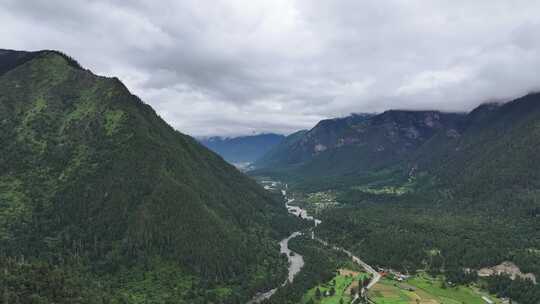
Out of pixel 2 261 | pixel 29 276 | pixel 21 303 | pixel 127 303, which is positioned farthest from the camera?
pixel 127 303

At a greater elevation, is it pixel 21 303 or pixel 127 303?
pixel 21 303

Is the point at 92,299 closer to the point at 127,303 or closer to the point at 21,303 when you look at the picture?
the point at 21,303

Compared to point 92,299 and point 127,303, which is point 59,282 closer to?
point 92,299

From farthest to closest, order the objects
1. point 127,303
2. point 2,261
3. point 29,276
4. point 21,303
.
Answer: point 127,303
point 2,261
point 29,276
point 21,303

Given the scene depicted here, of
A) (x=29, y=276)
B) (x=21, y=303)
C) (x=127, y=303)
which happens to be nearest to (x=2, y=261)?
(x=29, y=276)

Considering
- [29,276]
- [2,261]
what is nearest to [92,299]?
[29,276]

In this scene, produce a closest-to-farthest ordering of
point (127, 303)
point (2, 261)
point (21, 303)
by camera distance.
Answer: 1. point (21, 303)
2. point (2, 261)
3. point (127, 303)

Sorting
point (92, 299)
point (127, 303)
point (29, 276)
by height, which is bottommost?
point (127, 303)

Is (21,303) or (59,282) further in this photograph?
(59,282)

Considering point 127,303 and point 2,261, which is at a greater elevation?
point 2,261
